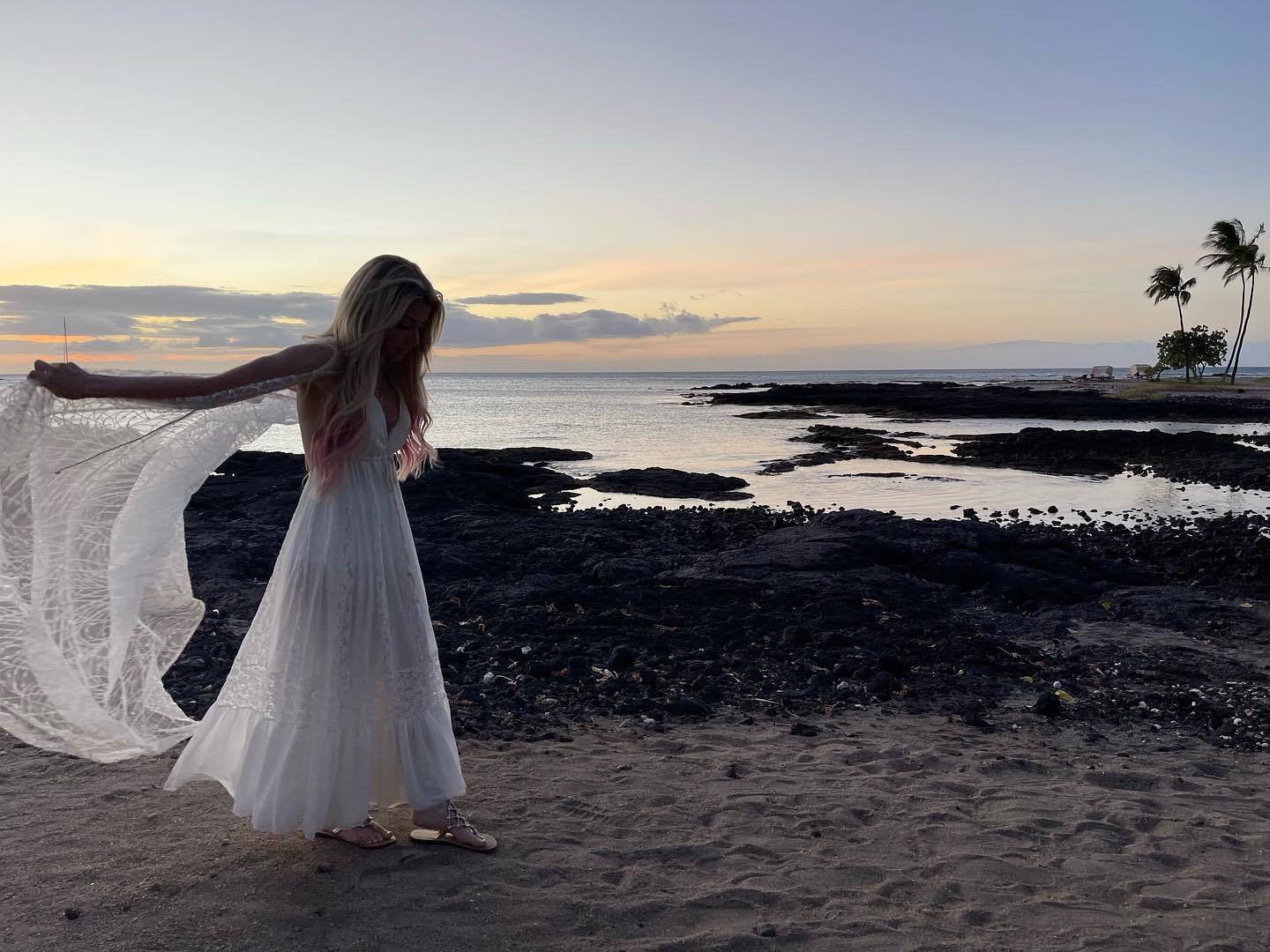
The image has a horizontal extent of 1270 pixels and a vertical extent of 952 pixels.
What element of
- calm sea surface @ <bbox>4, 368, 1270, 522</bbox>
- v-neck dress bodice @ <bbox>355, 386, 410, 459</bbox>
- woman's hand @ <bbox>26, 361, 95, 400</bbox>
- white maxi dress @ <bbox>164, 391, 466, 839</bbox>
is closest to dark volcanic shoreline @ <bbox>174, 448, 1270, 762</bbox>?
white maxi dress @ <bbox>164, 391, 466, 839</bbox>

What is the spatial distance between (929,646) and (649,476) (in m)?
13.1

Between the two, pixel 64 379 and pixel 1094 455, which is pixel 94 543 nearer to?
pixel 64 379

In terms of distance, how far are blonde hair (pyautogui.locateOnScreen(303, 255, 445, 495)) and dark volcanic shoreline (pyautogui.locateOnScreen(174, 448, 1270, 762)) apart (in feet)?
8.04

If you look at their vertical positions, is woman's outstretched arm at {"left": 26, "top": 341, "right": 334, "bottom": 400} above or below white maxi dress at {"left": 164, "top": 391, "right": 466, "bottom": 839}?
above

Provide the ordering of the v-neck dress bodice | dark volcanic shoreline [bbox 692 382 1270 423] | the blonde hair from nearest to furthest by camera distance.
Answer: the blonde hair, the v-neck dress bodice, dark volcanic shoreline [bbox 692 382 1270 423]

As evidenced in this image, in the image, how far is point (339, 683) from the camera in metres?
3.47

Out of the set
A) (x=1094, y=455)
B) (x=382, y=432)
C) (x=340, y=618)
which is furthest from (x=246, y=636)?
(x=1094, y=455)

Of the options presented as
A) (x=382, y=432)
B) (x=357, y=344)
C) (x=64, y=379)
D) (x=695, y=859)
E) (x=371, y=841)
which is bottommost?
(x=695, y=859)

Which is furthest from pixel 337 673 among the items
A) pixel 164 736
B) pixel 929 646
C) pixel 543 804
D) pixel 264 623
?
pixel 929 646

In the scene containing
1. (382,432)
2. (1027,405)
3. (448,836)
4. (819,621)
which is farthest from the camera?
(1027,405)

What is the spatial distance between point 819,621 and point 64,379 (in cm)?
591

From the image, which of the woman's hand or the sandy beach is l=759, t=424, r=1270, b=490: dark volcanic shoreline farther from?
the woman's hand

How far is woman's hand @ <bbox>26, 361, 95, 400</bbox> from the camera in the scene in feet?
11.1

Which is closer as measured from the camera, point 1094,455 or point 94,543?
point 94,543
